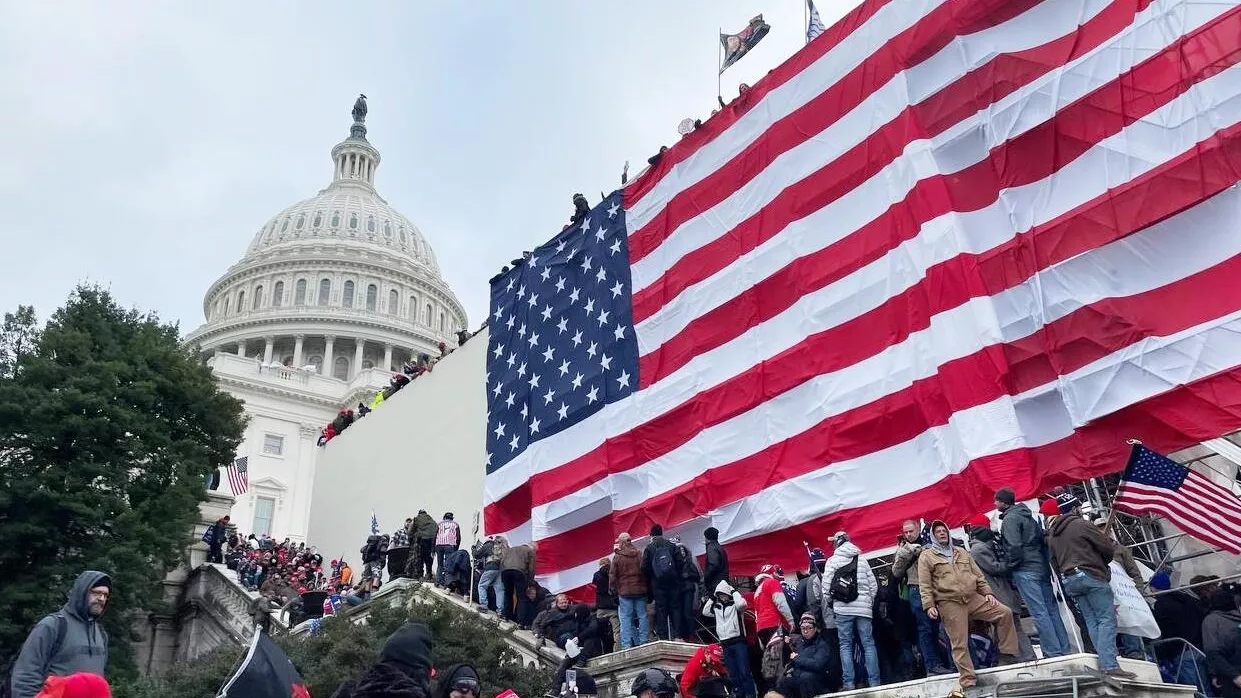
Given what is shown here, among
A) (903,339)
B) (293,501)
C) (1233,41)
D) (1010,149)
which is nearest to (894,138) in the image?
(1010,149)

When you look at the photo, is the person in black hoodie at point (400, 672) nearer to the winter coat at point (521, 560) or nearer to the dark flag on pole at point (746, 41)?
the winter coat at point (521, 560)

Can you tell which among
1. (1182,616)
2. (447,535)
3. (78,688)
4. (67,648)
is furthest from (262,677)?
(447,535)

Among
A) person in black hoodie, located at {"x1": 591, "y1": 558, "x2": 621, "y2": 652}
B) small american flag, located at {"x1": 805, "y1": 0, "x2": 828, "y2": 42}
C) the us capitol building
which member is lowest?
person in black hoodie, located at {"x1": 591, "y1": 558, "x2": 621, "y2": 652}

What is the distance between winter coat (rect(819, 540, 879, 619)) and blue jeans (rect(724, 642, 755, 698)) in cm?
116

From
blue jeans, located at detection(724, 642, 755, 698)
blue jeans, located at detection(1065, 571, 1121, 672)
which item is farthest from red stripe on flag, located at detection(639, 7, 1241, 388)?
blue jeans, located at detection(724, 642, 755, 698)

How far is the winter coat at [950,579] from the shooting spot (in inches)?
330

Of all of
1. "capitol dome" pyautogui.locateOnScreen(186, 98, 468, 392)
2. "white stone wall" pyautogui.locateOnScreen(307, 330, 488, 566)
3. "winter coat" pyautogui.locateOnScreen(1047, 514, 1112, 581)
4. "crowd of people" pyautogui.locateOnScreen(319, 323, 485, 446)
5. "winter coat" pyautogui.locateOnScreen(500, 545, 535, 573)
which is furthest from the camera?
"capitol dome" pyautogui.locateOnScreen(186, 98, 468, 392)

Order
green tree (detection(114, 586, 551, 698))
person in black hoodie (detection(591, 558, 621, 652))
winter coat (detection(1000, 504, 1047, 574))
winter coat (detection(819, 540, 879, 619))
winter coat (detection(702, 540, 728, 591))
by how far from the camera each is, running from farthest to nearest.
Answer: person in black hoodie (detection(591, 558, 621, 652)) → green tree (detection(114, 586, 551, 698)) → winter coat (detection(702, 540, 728, 591)) → winter coat (detection(819, 540, 879, 619)) → winter coat (detection(1000, 504, 1047, 574))

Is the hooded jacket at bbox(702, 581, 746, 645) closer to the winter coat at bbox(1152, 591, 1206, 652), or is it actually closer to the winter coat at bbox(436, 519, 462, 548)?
Answer: the winter coat at bbox(1152, 591, 1206, 652)

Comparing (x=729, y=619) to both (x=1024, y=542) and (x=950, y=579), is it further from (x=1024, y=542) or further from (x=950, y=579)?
(x=1024, y=542)

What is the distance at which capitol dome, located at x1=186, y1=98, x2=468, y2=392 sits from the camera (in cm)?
7662

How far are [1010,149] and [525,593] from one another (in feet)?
29.3

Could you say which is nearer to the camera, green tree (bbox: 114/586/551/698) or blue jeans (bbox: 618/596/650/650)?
green tree (bbox: 114/586/551/698)

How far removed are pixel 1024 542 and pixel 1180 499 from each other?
177 cm
